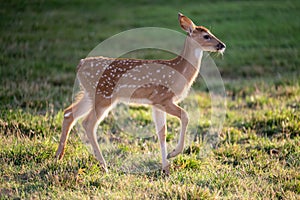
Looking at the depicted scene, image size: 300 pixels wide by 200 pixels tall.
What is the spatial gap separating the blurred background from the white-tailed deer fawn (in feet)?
8.75

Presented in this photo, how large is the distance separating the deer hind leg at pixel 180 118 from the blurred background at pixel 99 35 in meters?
3.65

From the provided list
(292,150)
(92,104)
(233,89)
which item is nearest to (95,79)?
(92,104)

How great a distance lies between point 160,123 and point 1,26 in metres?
11.6

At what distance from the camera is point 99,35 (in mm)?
18547

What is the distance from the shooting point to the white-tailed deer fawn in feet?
25.3

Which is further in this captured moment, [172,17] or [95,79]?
[172,17]

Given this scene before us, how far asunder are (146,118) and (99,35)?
8.77m

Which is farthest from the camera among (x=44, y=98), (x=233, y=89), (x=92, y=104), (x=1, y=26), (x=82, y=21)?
(x=82, y=21)

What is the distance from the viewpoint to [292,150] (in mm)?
8211

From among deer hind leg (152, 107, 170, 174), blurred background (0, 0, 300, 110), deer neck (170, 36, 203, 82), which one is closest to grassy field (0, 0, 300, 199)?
blurred background (0, 0, 300, 110)

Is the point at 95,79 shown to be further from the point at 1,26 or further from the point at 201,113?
the point at 1,26

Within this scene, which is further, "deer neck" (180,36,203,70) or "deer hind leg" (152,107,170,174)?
"deer neck" (180,36,203,70)

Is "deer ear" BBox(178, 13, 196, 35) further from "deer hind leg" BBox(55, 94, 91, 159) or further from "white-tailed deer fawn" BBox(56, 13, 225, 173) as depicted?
"deer hind leg" BBox(55, 94, 91, 159)

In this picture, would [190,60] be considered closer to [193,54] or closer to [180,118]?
[193,54]
